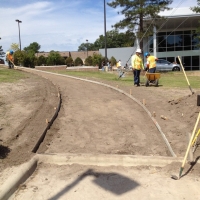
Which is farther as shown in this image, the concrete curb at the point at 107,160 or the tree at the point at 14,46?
the tree at the point at 14,46

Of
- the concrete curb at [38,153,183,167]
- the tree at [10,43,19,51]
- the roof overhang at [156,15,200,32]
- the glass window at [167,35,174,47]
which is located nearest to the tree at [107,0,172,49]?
the roof overhang at [156,15,200,32]

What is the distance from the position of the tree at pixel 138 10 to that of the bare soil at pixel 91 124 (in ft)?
52.8

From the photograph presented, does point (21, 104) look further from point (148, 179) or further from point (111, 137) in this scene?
point (148, 179)

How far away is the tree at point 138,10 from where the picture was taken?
24328 millimetres

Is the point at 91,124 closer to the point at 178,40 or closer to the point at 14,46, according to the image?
the point at 178,40

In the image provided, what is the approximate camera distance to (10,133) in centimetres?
572

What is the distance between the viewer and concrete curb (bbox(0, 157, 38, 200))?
3648mm

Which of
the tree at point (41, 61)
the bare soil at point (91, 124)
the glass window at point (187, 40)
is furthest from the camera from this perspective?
the tree at point (41, 61)

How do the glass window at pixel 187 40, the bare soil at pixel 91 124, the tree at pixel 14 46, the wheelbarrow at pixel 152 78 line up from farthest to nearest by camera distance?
the tree at pixel 14 46 → the glass window at pixel 187 40 → the wheelbarrow at pixel 152 78 → the bare soil at pixel 91 124

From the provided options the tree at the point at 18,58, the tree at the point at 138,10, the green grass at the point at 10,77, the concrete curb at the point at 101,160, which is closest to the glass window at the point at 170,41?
the tree at the point at 138,10

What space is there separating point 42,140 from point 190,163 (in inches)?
108

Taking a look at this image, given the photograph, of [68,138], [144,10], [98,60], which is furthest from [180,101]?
[98,60]

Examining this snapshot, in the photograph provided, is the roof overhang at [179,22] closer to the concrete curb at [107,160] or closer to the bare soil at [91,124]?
the bare soil at [91,124]

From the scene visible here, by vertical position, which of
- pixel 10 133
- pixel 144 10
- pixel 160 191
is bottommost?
pixel 160 191
